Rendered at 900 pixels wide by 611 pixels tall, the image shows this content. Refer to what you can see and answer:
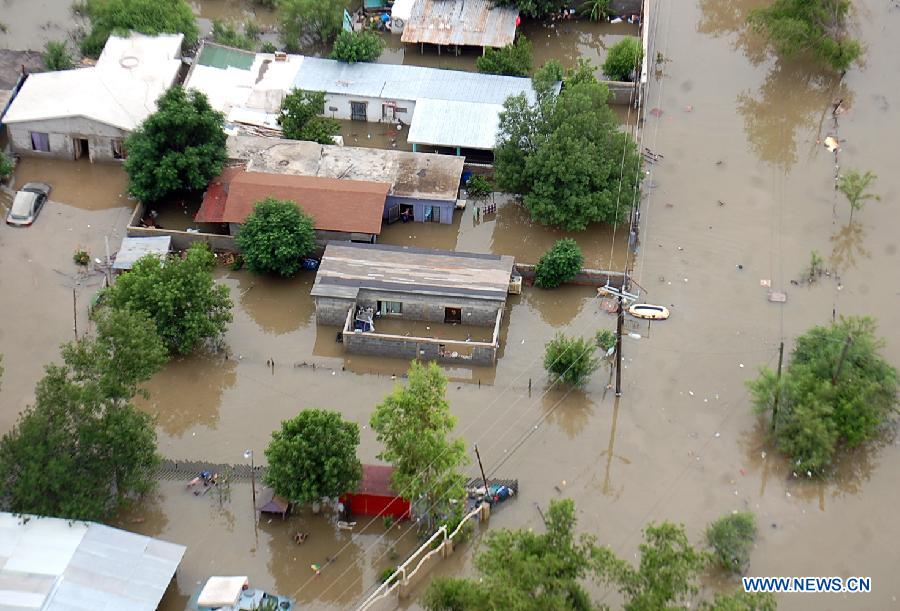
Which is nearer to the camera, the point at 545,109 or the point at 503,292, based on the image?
the point at 503,292

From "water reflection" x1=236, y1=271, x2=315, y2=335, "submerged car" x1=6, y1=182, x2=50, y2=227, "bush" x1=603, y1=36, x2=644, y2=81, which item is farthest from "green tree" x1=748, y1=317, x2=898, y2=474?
"submerged car" x1=6, y1=182, x2=50, y2=227

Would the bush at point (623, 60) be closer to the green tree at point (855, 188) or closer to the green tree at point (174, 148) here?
the green tree at point (855, 188)

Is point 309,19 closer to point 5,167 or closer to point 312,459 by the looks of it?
point 5,167

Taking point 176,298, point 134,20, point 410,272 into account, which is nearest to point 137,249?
point 176,298

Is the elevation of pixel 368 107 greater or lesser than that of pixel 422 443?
greater

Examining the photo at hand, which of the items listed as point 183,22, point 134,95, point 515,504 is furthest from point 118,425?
point 183,22

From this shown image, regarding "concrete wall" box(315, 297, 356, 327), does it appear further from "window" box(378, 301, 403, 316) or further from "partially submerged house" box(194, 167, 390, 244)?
"partially submerged house" box(194, 167, 390, 244)

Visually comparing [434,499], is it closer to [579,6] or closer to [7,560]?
[7,560]
